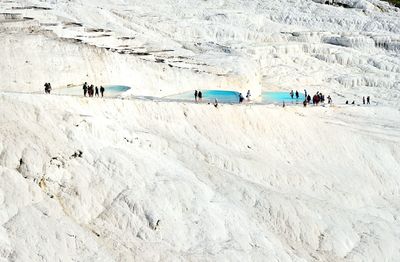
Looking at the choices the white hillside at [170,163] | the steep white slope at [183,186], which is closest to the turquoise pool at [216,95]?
the white hillside at [170,163]

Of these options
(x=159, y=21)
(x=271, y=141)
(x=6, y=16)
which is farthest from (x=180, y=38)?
(x=271, y=141)

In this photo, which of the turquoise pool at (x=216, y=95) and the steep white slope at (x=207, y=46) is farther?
the turquoise pool at (x=216, y=95)

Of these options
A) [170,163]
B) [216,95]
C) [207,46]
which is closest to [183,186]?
[170,163]

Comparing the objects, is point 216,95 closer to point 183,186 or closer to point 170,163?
point 170,163

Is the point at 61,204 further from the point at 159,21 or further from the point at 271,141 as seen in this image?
the point at 159,21

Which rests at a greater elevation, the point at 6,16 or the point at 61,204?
the point at 6,16

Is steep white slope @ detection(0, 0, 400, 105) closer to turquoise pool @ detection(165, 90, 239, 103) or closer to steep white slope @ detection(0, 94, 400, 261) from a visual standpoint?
turquoise pool @ detection(165, 90, 239, 103)

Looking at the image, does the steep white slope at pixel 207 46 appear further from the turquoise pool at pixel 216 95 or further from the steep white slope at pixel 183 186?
the steep white slope at pixel 183 186
